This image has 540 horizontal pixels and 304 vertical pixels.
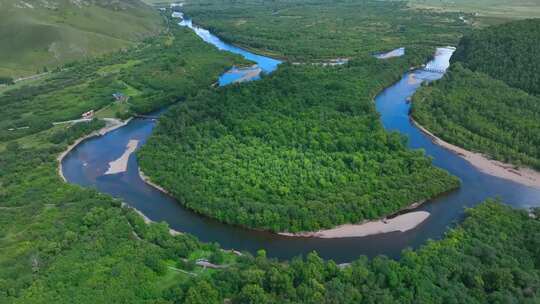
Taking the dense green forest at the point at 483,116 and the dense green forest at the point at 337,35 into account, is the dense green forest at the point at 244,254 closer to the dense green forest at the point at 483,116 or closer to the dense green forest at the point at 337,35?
the dense green forest at the point at 483,116

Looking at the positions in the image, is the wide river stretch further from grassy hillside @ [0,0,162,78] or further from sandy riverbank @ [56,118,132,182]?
grassy hillside @ [0,0,162,78]

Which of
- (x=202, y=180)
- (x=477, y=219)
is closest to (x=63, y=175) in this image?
(x=202, y=180)

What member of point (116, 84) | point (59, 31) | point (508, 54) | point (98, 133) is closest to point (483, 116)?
point (508, 54)

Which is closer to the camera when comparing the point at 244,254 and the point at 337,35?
the point at 244,254

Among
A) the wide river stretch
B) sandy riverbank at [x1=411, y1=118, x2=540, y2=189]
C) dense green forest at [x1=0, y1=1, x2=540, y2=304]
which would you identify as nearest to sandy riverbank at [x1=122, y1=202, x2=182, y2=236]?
the wide river stretch

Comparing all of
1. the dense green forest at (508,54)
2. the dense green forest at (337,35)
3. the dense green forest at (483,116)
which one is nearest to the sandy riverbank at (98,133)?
the dense green forest at (483,116)

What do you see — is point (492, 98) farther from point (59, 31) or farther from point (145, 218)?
point (59, 31)

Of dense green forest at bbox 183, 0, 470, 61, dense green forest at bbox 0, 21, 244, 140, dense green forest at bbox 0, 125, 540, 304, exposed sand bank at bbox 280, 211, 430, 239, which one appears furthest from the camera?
dense green forest at bbox 183, 0, 470, 61
